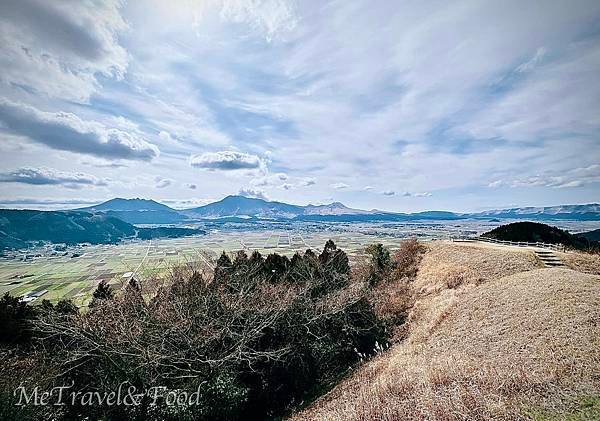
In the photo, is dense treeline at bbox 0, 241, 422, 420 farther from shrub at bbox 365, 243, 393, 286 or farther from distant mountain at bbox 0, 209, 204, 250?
distant mountain at bbox 0, 209, 204, 250

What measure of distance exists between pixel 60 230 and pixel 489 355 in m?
190

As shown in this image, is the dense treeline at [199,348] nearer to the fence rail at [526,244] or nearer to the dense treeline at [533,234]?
the fence rail at [526,244]

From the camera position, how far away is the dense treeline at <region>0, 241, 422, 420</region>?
11.6m

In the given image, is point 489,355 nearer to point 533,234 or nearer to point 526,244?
point 526,244

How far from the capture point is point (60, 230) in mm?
149750

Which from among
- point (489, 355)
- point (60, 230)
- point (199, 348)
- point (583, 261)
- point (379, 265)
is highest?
point (583, 261)

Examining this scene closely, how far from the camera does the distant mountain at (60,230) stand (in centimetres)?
13125

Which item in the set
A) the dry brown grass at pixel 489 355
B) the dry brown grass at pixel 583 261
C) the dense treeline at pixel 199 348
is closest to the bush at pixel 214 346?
the dense treeline at pixel 199 348

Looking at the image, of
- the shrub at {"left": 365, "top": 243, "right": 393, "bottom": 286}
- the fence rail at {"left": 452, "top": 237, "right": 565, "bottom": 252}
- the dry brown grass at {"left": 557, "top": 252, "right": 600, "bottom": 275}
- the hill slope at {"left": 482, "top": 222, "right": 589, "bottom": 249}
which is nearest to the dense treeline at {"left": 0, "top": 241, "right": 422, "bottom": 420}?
the shrub at {"left": 365, "top": 243, "right": 393, "bottom": 286}

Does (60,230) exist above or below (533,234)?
below

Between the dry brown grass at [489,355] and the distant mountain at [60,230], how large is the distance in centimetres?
14564

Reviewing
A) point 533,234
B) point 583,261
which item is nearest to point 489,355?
point 583,261

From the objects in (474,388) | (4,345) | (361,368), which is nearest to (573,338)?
(474,388)

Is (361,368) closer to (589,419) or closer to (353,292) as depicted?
(353,292)
